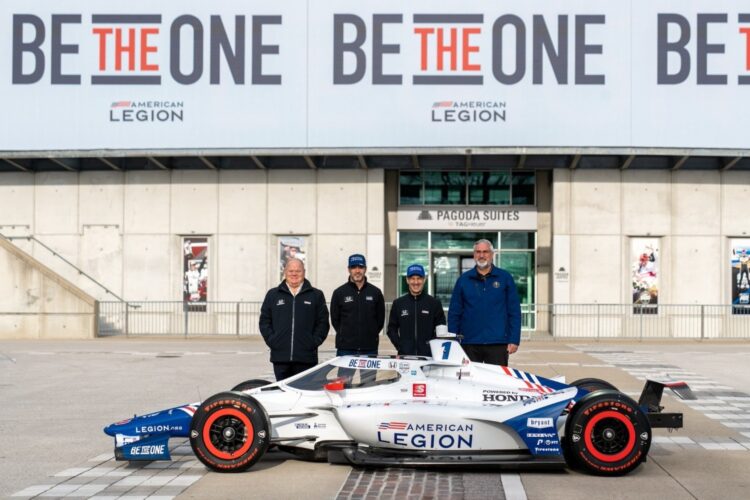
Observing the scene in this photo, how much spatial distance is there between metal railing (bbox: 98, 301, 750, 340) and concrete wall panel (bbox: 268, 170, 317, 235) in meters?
2.66

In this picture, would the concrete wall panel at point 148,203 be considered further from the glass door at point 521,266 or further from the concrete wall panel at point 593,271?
the concrete wall panel at point 593,271

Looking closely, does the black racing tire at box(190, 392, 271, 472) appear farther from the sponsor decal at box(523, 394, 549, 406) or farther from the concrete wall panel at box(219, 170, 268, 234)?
the concrete wall panel at box(219, 170, 268, 234)

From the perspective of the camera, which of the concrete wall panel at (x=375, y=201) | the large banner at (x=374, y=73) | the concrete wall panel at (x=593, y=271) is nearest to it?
the large banner at (x=374, y=73)

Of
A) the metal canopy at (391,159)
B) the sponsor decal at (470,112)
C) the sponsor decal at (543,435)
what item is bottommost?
the sponsor decal at (543,435)

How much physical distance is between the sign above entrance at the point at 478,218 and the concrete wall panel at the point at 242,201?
4972 millimetres

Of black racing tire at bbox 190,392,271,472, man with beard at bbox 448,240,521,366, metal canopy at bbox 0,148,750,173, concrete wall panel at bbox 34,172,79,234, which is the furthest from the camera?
concrete wall panel at bbox 34,172,79,234

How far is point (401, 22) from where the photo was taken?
30.9 m

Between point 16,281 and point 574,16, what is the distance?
701 inches

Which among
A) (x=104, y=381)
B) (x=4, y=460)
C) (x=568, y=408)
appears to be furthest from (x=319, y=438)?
(x=104, y=381)

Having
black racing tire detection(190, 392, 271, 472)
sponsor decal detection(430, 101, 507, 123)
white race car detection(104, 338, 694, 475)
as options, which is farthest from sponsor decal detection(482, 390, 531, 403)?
sponsor decal detection(430, 101, 507, 123)

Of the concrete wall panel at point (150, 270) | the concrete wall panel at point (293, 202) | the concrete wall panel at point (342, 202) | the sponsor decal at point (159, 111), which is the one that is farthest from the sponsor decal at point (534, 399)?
the concrete wall panel at point (150, 270)

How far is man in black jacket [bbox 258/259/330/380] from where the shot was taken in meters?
10.4

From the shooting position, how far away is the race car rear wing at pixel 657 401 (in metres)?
9.18

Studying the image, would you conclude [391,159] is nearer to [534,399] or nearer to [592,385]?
[592,385]
